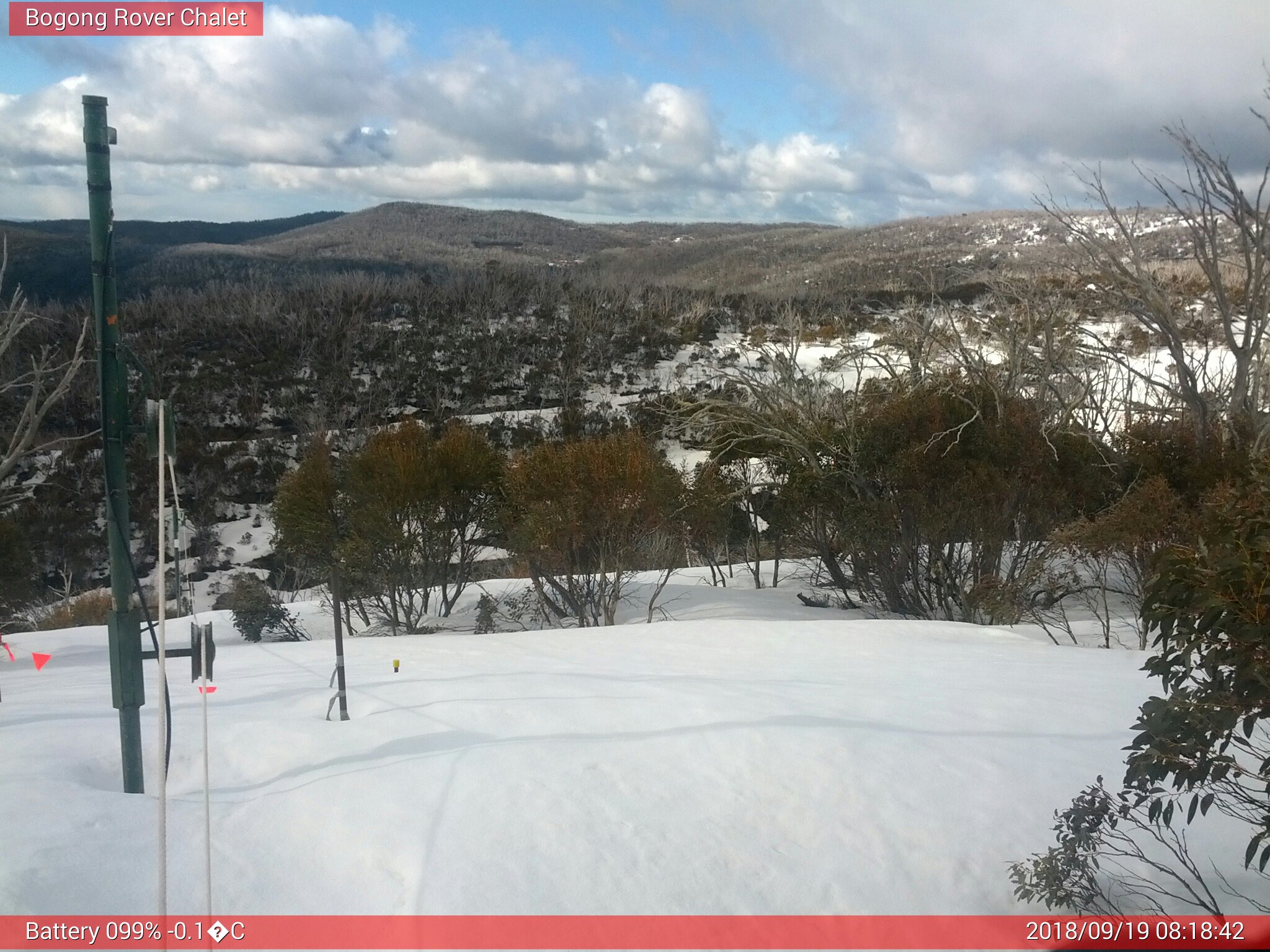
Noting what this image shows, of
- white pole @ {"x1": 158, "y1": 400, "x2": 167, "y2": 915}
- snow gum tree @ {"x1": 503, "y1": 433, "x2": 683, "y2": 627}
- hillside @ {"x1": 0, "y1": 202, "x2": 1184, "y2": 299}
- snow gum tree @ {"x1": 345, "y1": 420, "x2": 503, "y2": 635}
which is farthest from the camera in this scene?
hillside @ {"x1": 0, "y1": 202, "x2": 1184, "y2": 299}

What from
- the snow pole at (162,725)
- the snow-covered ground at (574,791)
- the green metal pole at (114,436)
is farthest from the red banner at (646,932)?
the green metal pole at (114,436)

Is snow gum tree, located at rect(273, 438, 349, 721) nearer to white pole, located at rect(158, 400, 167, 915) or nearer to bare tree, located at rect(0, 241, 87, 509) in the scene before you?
bare tree, located at rect(0, 241, 87, 509)

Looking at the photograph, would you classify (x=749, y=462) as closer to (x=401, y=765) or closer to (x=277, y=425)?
(x=401, y=765)

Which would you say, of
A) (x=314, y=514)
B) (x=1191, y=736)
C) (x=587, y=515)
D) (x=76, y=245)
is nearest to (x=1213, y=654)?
(x=1191, y=736)

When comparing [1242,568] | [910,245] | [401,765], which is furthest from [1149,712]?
[910,245]

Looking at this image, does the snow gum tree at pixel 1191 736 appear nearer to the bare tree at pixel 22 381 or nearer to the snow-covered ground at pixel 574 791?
the snow-covered ground at pixel 574 791

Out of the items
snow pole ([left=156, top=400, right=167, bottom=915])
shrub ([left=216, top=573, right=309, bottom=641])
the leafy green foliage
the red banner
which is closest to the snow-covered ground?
the red banner
